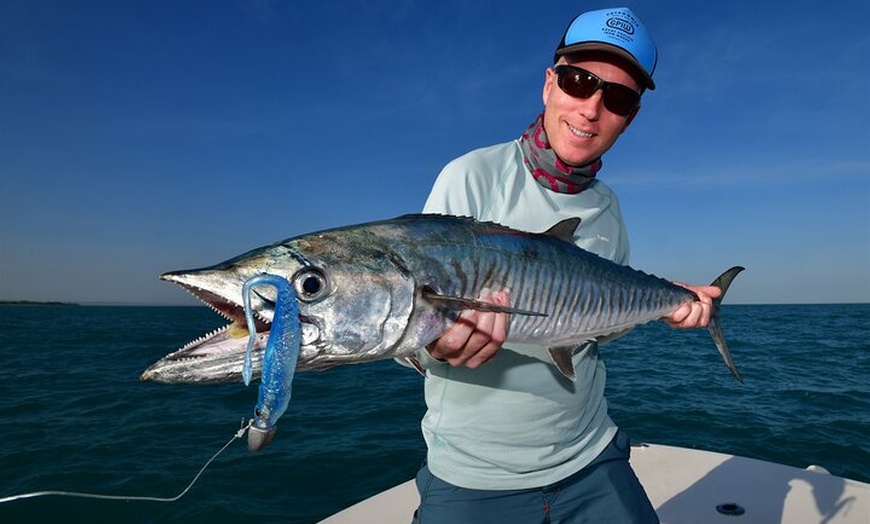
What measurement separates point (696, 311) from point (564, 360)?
124 cm

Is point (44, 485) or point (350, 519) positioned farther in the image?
point (44, 485)

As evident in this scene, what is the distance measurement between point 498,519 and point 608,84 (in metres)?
2.14

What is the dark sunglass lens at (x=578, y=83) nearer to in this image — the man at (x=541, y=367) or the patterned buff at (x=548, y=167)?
the man at (x=541, y=367)

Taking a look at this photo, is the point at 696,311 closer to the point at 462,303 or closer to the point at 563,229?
the point at 563,229

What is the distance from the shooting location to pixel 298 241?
1868mm

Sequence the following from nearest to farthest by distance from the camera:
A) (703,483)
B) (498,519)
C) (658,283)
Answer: (498,519) < (658,283) < (703,483)

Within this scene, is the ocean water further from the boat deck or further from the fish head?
the fish head

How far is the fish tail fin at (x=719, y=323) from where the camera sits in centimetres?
320

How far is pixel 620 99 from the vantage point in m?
2.59

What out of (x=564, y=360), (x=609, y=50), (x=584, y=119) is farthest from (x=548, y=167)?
(x=564, y=360)

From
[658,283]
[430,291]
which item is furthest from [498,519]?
[658,283]

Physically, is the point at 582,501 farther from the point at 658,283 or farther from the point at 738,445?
the point at 738,445

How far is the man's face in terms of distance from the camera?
8.25ft

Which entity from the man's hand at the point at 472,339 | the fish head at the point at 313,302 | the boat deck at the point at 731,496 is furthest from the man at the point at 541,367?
the boat deck at the point at 731,496
